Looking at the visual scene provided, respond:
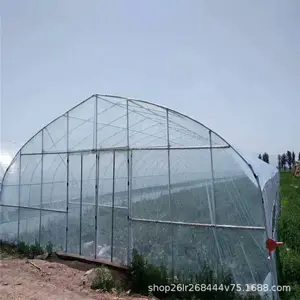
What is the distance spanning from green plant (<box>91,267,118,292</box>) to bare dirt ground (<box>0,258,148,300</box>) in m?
0.17

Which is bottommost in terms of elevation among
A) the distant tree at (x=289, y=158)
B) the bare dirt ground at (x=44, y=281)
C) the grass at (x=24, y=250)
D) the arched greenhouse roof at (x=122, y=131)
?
the bare dirt ground at (x=44, y=281)

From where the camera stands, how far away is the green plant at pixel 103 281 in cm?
654

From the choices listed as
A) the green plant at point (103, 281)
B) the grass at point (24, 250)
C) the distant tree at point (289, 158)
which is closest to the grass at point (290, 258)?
the green plant at point (103, 281)

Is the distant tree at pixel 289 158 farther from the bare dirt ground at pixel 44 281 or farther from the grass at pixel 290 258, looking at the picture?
the bare dirt ground at pixel 44 281

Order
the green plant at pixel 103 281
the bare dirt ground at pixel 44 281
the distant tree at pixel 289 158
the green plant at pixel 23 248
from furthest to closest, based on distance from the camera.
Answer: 1. the distant tree at pixel 289 158
2. the green plant at pixel 23 248
3. the green plant at pixel 103 281
4. the bare dirt ground at pixel 44 281

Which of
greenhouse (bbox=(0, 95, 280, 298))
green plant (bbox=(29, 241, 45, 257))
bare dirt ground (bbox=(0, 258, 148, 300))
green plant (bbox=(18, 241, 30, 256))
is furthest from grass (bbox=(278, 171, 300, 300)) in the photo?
green plant (bbox=(18, 241, 30, 256))

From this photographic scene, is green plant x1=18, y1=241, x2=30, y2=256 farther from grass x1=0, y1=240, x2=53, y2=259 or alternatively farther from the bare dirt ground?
the bare dirt ground

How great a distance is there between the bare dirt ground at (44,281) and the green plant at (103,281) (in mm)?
171

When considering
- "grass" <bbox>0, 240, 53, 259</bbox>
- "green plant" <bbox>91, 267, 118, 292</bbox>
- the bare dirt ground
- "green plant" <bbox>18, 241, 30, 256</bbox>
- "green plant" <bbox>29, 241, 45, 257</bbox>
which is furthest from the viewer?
"green plant" <bbox>18, 241, 30, 256</bbox>

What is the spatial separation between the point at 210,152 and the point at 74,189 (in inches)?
178

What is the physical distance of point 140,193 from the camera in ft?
27.0

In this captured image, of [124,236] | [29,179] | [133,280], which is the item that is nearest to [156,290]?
[133,280]

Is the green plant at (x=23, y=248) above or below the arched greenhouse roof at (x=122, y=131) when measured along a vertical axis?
below

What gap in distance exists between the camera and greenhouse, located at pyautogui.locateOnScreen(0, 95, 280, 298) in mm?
6277
